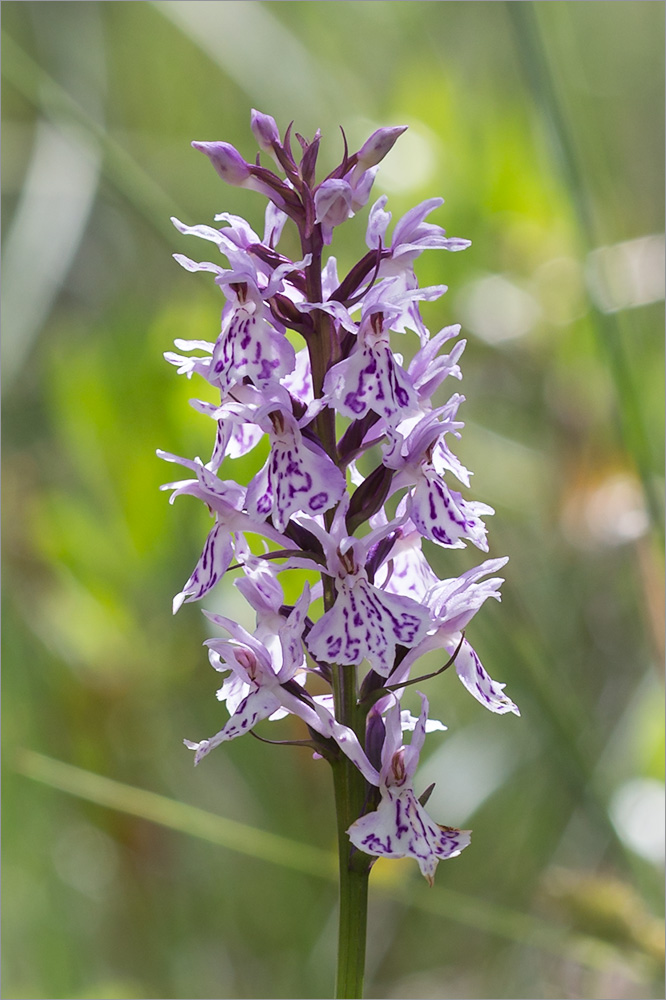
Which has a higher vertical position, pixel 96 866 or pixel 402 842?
pixel 402 842

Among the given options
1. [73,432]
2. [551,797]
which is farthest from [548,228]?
[551,797]

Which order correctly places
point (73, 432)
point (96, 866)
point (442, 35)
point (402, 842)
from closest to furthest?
point (402, 842) → point (73, 432) → point (96, 866) → point (442, 35)

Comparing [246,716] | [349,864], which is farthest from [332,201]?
[349,864]

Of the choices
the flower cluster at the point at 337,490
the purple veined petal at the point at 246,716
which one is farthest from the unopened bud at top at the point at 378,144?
the purple veined petal at the point at 246,716

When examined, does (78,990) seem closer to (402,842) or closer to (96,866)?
(96,866)

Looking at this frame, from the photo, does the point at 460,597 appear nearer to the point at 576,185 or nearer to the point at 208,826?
the point at 208,826

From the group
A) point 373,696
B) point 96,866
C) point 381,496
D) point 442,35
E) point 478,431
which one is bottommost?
point 96,866

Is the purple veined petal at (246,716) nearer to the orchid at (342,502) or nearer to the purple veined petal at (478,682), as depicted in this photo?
the orchid at (342,502)

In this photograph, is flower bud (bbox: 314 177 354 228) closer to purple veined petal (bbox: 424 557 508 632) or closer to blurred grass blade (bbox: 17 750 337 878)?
purple veined petal (bbox: 424 557 508 632)

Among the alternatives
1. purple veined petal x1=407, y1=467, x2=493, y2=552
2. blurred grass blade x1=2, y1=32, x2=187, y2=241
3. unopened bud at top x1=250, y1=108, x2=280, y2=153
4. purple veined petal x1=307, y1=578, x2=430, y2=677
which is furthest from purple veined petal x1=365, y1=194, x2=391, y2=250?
blurred grass blade x1=2, y1=32, x2=187, y2=241
